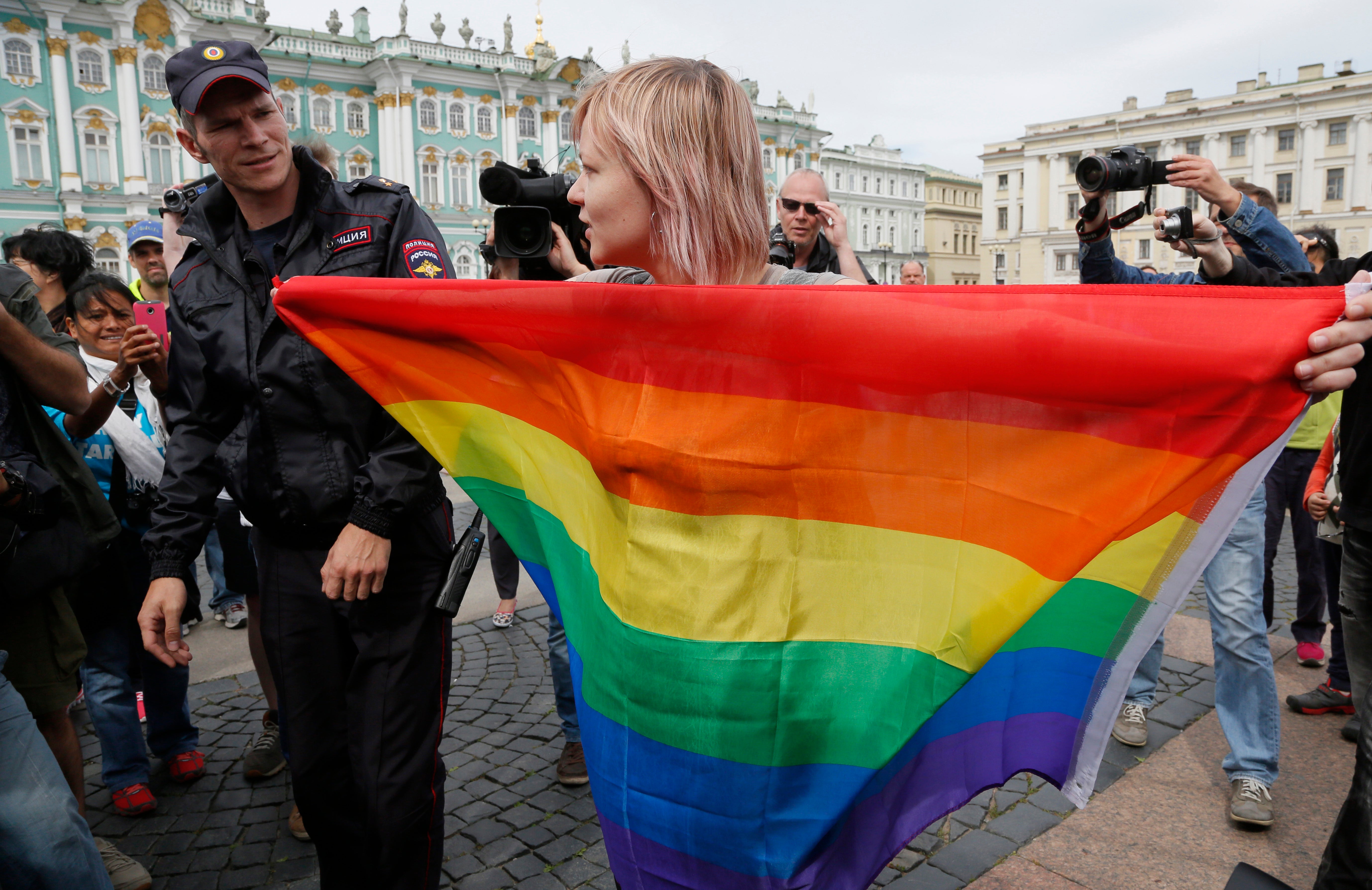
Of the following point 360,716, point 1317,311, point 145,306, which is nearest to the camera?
point 1317,311

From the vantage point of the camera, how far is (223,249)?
7.88 feet

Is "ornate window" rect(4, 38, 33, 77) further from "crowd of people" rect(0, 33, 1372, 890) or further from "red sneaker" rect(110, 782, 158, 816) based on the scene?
"red sneaker" rect(110, 782, 158, 816)

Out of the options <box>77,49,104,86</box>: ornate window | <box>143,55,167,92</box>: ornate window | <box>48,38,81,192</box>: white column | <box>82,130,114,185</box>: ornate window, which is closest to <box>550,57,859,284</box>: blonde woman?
<box>48,38,81,192</box>: white column

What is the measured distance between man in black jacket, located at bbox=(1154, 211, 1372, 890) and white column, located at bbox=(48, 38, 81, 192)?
44.4 m

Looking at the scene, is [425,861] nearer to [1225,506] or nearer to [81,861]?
[81,861]

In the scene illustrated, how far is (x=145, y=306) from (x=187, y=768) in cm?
199

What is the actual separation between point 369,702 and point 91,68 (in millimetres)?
46145

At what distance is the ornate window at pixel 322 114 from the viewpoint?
142 feet

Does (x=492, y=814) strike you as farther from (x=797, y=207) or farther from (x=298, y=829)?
(x=797, y=207)

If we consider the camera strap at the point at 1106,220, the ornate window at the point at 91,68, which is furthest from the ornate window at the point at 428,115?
the camera strap at the point at 1106,220

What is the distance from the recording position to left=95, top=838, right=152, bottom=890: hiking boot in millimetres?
2945

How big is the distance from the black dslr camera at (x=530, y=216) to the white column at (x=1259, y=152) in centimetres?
8320

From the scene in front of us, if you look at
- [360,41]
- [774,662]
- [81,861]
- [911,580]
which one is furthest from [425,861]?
[360,41]

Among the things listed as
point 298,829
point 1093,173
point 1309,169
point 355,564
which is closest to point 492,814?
point 298,829
